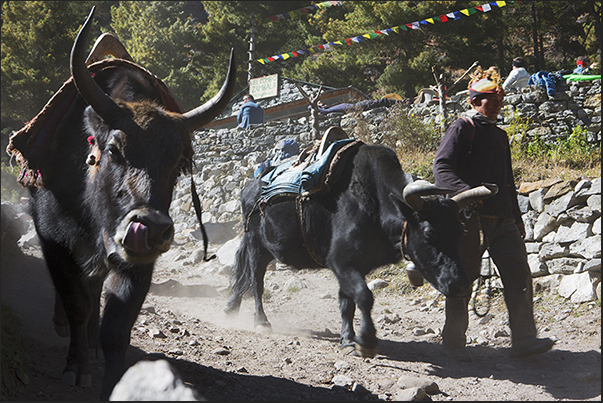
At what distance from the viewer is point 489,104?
12.3 ft

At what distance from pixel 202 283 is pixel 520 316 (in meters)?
4.75

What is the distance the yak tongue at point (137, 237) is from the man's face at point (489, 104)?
2.66 meters

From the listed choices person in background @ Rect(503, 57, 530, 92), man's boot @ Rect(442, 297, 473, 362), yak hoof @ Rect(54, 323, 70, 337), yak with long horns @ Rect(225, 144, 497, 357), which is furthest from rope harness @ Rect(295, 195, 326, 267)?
person in background @ Rect(503, 57, 530, 92)

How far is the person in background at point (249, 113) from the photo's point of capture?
1231 cm

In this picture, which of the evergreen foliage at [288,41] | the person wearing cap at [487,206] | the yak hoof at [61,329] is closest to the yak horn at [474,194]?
the person wearing cap at [487,206]

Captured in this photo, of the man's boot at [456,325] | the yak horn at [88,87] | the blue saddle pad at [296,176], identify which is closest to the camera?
the yak horn at [88,87]

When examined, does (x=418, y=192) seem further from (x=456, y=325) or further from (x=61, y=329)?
(x=61, y=329)

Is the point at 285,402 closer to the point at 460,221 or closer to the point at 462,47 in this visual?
the point at 460,221

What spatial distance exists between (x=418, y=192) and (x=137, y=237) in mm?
2001

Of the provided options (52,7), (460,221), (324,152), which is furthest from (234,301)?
(52,7)

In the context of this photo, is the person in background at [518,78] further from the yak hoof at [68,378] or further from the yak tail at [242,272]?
the yak hoof at [68,378]

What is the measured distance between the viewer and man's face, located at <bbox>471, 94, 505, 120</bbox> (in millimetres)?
3721

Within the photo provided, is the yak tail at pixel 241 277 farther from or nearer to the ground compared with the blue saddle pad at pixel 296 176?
nearer to the ground

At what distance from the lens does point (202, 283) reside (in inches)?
290
